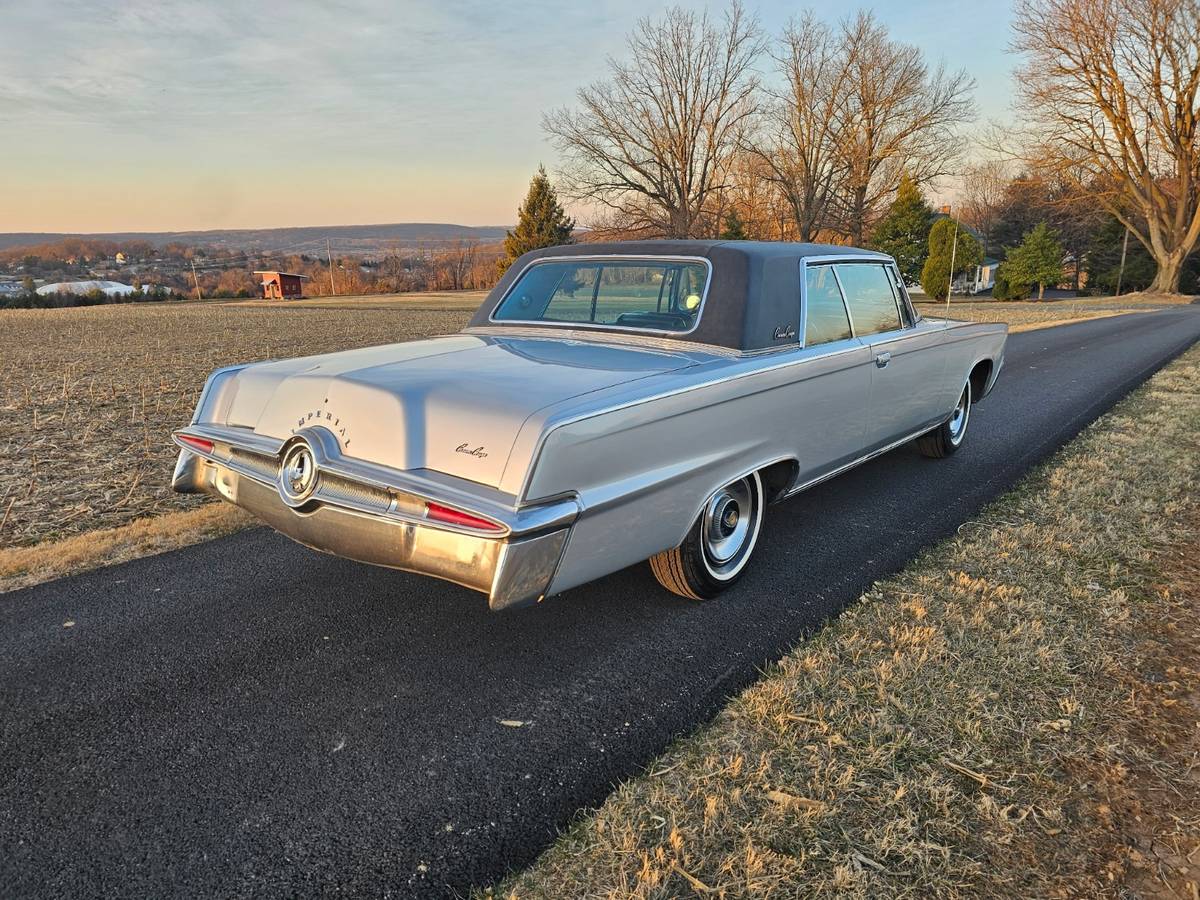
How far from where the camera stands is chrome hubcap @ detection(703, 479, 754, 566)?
326 cm

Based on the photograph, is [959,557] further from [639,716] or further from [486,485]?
[486,485]

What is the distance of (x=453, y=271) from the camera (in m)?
84.7

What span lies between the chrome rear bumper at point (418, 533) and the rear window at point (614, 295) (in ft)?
5.32

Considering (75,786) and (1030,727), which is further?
(1030,727)

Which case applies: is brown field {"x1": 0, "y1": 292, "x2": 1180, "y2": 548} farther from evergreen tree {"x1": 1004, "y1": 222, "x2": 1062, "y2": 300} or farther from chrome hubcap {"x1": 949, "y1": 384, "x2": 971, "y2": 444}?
evergreen tree {"x1": 1004, "y1": 222, "x2": 1062, "y2": 300}

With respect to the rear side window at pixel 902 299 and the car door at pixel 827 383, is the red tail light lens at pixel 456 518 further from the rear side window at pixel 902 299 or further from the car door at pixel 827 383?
the rear side window at pixel 902 299

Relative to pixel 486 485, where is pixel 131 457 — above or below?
below

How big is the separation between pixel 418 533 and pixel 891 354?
3.08 m

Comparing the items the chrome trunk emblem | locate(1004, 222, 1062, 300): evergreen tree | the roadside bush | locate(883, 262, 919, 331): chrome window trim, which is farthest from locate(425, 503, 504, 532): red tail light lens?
the roadside bush

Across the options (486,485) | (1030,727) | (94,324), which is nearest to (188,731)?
(486,485)

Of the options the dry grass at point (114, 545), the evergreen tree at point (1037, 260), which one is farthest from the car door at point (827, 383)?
the evergreen tree at point (1037, 260)

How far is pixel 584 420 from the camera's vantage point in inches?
95.7

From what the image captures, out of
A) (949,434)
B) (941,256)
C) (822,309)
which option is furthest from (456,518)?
(941,256)

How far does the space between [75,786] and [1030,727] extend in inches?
112
